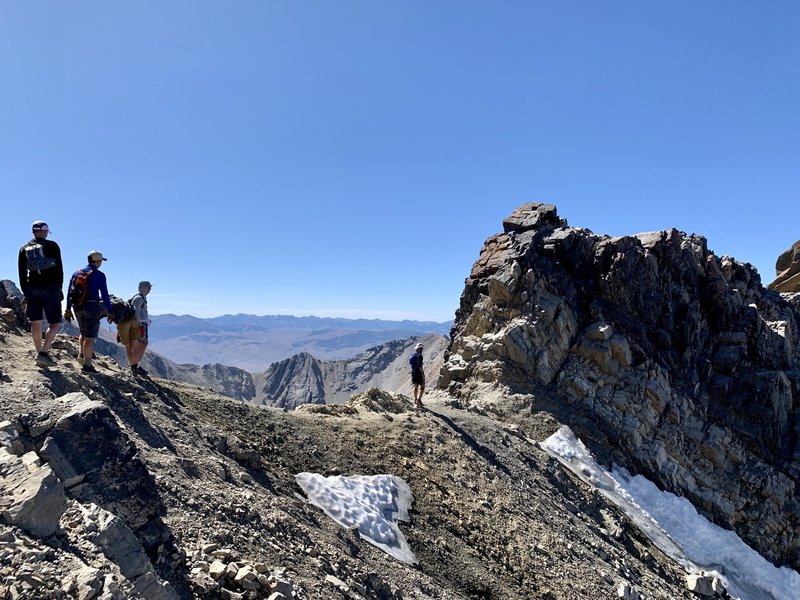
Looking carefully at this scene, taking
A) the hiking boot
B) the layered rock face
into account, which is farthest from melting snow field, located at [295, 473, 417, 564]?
the layered rock face

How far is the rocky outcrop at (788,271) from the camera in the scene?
177 feet

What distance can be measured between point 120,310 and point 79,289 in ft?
5.24

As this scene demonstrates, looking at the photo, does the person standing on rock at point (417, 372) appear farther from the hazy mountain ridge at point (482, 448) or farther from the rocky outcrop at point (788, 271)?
the rocky outcrop at point (788, 271)

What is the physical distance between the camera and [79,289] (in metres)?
11.7

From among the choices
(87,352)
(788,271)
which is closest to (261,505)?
(87,352)

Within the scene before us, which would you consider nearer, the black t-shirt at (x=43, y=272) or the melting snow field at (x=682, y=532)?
the black t-shirt at (x=43, y=272)

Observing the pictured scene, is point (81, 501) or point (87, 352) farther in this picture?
point (87, 352)

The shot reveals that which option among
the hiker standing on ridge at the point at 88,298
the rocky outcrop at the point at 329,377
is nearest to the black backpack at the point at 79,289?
the hiker standing on ridge at the point at 88,298

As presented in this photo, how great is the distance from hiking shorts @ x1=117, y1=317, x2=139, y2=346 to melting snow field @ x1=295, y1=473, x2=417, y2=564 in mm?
5720

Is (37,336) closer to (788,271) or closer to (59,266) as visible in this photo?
(59,266)

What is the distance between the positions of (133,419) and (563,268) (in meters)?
29.8

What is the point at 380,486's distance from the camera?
1448cm

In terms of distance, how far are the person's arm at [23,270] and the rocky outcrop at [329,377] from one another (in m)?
125

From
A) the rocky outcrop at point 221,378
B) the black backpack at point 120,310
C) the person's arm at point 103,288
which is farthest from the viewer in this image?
the rocky outcrop at point 221,378
